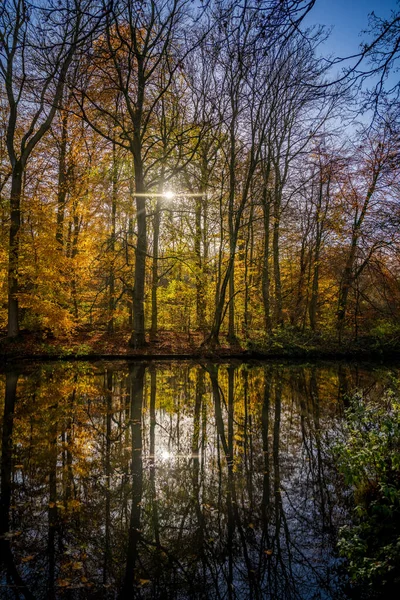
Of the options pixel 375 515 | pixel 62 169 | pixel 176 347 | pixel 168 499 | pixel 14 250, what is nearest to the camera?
pixel 375 515

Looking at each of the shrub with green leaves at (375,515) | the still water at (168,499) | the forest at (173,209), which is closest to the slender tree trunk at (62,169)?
the forest at (173,209)

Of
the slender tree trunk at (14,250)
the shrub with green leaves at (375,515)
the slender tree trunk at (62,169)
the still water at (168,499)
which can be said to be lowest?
the still water at (168,499)

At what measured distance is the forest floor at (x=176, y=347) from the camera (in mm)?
15219

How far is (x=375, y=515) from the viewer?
10.9 feet

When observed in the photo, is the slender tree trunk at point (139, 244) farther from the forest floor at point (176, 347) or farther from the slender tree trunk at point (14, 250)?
the slender tree trunk at point (14, 250)

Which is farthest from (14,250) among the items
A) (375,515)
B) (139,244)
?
(375,515)

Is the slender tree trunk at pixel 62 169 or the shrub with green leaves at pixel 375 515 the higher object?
the slender tree trunk at pixel 62 169

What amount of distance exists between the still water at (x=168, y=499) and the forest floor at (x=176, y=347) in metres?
6.28

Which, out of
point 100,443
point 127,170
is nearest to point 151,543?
point 100,443

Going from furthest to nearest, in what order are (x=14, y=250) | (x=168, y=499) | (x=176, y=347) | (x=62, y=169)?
(x=62, y=169) → (x=176, y=347) → (x=14, y=250) → (x=168, y=499)

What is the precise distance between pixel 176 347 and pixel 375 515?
14012 millimetres

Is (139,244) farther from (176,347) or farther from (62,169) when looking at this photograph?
(62,169)

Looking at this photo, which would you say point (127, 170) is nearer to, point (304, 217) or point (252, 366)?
point (304, 217)

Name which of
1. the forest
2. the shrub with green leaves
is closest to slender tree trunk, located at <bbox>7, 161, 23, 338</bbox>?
the forest
